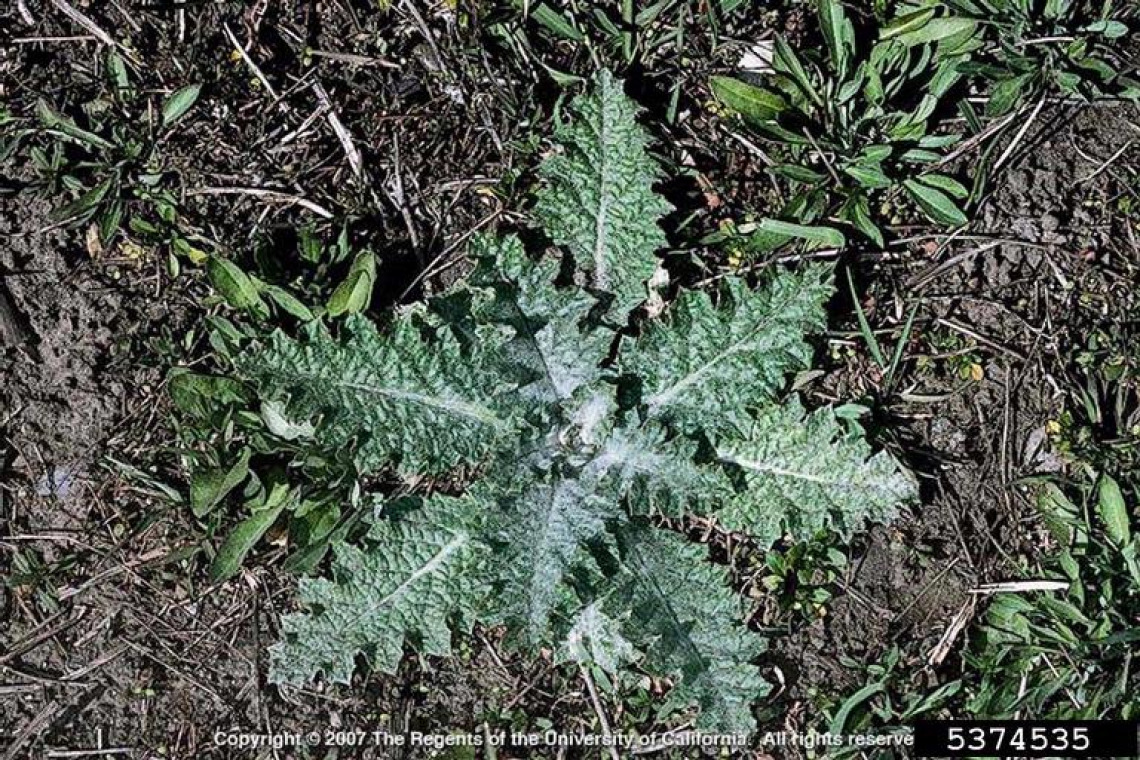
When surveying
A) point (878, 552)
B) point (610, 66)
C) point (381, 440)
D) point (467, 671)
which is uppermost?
point (610, 66)

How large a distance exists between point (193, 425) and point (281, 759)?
3.11 ft

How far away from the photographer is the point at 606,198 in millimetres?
3109

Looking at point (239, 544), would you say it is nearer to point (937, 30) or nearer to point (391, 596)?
point (391, 596)

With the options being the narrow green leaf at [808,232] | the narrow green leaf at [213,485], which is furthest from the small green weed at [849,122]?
the narrow green leaf at [213,485]

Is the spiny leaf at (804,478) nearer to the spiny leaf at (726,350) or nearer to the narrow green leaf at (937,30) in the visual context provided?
the spiny leaf at (726,350)

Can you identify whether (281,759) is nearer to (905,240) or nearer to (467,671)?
(467,671)

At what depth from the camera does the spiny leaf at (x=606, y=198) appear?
3.06 m

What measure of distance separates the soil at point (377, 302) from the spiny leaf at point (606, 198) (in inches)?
11.5

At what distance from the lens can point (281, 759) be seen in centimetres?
333

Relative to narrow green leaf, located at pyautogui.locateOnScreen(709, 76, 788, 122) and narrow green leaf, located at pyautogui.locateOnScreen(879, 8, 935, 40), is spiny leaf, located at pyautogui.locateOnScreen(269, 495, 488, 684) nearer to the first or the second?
narrow green leaf, located at pyautogui.locateOnScreen(709, 76, 788, 122)

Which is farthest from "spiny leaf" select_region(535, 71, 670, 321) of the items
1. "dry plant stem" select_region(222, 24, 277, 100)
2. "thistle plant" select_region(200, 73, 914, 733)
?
"dry plant stem" select_region(222, 24, 277, 100)

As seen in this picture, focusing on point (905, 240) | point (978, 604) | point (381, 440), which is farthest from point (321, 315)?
point (978, 604)

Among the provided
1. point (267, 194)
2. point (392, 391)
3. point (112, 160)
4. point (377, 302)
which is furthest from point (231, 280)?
point (392, 391)

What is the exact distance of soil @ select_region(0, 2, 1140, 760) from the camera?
3352 mm
